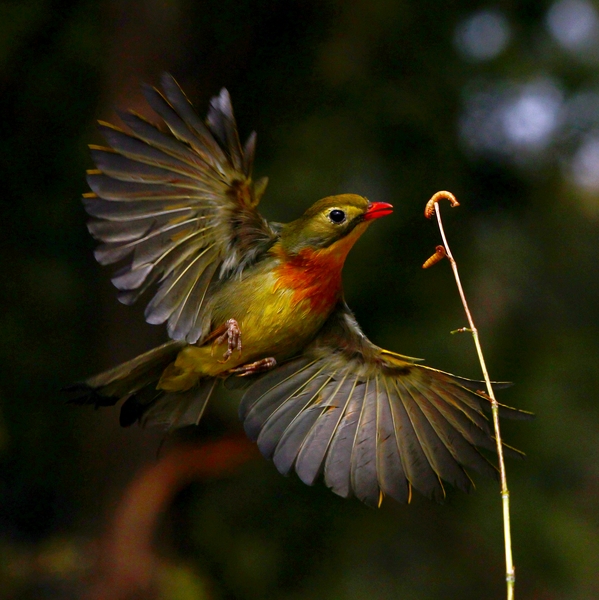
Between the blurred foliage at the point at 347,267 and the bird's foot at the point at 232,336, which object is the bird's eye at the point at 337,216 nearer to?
the bird's foot at the point at 232,336

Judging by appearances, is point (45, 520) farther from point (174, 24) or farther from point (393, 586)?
point (174, 24)

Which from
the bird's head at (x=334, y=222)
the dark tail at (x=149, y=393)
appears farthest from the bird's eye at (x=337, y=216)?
the dark tail at (x=149, y=393)

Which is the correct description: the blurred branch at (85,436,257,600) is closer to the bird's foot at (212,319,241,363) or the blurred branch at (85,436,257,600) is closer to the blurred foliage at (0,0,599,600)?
the blurred foliage at (0,0,599,600)

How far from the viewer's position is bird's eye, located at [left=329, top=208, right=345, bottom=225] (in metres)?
2.60

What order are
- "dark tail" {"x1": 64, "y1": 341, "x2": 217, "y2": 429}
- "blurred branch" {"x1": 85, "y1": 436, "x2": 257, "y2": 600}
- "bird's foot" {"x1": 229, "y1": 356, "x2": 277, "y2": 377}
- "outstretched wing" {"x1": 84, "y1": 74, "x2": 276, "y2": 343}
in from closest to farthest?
"outstretched wing" {"x1": 84, "y1": 74, "x2": 276, "y2": 343} < "bird's foot" {"x1": 229, "y1": 356, "x2": 277, "y2": 377} < "dark tail" {"x1": 64, "y1": 341, "x2": 217, "y2": 429} < "blurred branch" {"x1": 85, "y1": 436, "x2": 257, "y2": 600}

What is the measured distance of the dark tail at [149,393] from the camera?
9.36 feet

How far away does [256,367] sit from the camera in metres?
2.75

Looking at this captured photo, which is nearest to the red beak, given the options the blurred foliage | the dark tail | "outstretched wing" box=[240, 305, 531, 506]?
"outstretched wing" box=[240, 305, 531, 506]

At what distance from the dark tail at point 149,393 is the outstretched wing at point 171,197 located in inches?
18.4

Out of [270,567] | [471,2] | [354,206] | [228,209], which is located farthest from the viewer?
[471,2]

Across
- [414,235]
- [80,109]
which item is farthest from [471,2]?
[80,109]

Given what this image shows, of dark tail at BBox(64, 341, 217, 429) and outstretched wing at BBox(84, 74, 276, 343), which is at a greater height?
outstretched wing at BBox(84, 74, 276, 343)

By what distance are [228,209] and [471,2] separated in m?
3.47

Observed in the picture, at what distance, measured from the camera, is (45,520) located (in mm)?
4875
